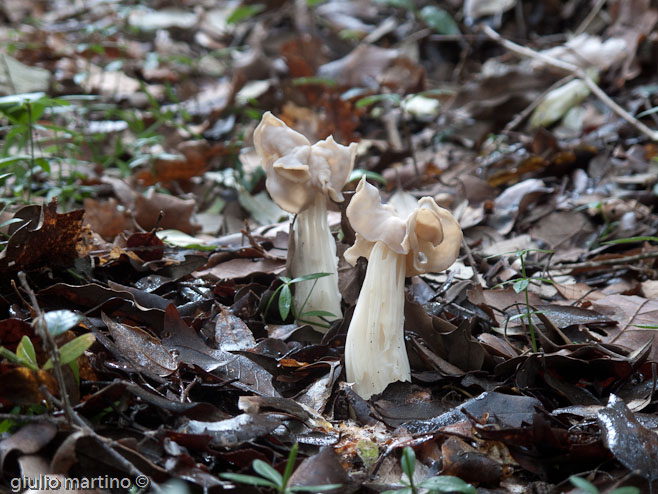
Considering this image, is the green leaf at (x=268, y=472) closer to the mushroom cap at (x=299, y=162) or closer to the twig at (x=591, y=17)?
the mushroom cap at (x=299, y=162)

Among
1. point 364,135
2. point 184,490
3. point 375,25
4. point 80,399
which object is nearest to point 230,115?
point 364,135

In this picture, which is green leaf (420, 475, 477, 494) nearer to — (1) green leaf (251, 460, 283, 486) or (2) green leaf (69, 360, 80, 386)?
(1) green leaf (251, 460, 283, 486)

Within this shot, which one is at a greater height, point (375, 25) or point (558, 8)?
point (558, 8)

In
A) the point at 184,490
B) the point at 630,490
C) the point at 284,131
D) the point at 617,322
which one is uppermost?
the point at 284,131

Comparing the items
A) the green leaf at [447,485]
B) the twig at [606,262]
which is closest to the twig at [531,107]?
the twig at [606,262]

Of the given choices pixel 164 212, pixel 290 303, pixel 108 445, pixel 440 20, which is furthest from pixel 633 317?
pixel 440 20

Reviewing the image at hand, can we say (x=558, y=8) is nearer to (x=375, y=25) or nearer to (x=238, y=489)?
(x=375, y=25)
